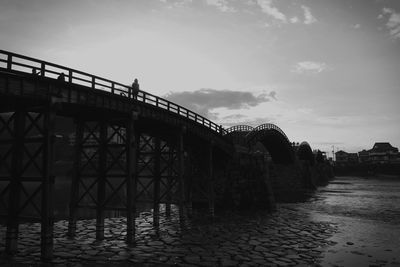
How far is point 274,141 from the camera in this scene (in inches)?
2077

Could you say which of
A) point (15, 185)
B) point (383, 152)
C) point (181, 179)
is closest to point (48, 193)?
point (15, 185)

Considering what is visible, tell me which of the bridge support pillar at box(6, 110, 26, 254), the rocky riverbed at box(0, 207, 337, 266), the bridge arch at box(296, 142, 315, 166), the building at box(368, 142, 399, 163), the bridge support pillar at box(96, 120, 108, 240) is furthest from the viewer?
the building at box(368, 142, 399, 163)

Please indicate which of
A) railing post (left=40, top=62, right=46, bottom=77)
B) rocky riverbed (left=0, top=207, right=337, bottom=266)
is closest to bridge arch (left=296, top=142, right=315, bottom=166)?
rocky riverbed (left=0, top=207, right=337, bottom=266)

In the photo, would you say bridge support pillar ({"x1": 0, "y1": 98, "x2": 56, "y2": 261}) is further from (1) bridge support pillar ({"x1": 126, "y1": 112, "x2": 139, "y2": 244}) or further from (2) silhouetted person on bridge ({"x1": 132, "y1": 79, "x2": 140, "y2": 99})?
(2) silhouetted person on bridge ({"x1": 132, "y1": 79, "x2": 140, "y2": 99})

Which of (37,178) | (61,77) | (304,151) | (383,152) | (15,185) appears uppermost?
(383,152)

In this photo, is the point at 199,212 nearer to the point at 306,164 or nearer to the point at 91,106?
the point at 91,106

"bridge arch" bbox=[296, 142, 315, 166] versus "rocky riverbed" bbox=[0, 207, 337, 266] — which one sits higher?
"bridge arch" bbox=[296, 142, 315, 166]

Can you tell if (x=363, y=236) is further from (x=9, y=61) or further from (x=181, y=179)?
(x=9, y=61)

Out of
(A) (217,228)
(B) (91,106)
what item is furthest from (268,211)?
(B) (91,106)

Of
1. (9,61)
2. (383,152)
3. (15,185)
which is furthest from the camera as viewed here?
(383,152)

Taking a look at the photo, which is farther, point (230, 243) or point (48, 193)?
point (230, 243)

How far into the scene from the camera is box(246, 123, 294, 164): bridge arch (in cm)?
4117

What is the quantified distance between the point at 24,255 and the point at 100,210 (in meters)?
4.09

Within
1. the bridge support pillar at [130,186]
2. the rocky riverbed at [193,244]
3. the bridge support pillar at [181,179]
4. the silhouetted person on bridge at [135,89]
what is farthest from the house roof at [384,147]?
the bridge support pillar at [130,186]
